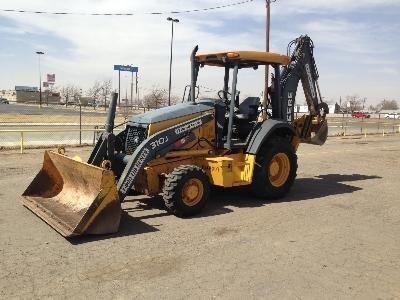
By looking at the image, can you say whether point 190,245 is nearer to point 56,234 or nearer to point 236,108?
point 56,234

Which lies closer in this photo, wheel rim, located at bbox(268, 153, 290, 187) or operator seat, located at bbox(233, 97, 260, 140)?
operator seat, located at bbox(233, 97, 260, 140)

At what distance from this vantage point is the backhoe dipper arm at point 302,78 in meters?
9.59

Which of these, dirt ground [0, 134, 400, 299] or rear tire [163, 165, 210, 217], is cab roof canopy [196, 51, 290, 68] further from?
dirt ground [0, 134, 400, 299]

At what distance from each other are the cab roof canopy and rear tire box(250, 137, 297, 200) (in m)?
1.48

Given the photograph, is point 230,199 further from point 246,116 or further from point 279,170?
point 246,116

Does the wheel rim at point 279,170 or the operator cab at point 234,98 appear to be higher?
the operator cab at point 234,98

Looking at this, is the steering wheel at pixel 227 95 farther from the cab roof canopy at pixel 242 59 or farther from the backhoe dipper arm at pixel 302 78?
the backhoe dipper arm at pixel 302 78

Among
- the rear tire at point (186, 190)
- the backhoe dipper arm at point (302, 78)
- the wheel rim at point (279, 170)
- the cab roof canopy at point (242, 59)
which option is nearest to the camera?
the rear tire at point (186, 190)

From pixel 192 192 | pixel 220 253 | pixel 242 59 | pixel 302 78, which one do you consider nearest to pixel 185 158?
pixel 192 192

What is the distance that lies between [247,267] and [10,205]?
452cm

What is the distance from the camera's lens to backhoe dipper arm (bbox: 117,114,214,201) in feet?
22.1

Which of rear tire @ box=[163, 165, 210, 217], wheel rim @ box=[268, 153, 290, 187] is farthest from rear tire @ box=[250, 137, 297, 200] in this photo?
rear tire @ box=[163, 165, 210, 217]

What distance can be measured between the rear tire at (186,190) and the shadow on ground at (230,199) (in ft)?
0.90

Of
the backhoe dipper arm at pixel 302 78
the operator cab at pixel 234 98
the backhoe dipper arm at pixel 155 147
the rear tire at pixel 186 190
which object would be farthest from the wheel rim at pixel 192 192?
the backhoe dipper arm at pixel 302 78
